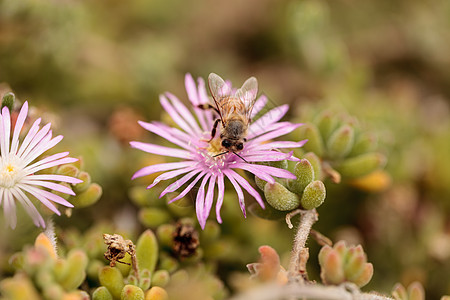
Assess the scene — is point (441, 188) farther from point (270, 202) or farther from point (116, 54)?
point (116, 54)

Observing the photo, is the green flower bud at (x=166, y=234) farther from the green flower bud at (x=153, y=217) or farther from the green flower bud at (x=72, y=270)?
the green flower bud at (x=72, y=270)

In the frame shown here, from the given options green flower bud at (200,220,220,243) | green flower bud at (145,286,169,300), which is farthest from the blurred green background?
green flower bud at (145,286,169,300)

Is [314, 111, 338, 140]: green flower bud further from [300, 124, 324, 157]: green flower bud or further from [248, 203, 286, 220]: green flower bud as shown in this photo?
[248, 203, 286, 220]: green flower bud

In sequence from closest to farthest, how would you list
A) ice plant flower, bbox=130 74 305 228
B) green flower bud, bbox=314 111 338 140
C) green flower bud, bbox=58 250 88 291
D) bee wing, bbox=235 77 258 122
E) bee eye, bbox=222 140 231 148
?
green flower bud, bbox=58 250 88 291, ice plant flower, bbox=130 74 305 228, bee eye, bbox=222 140 231 148, bee wing, bbox=235 77 258 122, green flower bud, bbox=314 111 338 140

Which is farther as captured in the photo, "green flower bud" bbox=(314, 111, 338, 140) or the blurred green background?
the blurred green background

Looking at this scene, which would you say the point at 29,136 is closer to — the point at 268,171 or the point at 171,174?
the point at 171,174

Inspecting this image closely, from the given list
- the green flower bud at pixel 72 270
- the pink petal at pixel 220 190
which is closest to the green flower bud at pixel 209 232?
the pink petal at pixel 220 190

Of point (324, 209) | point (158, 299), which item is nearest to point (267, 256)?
point (158, 299)
